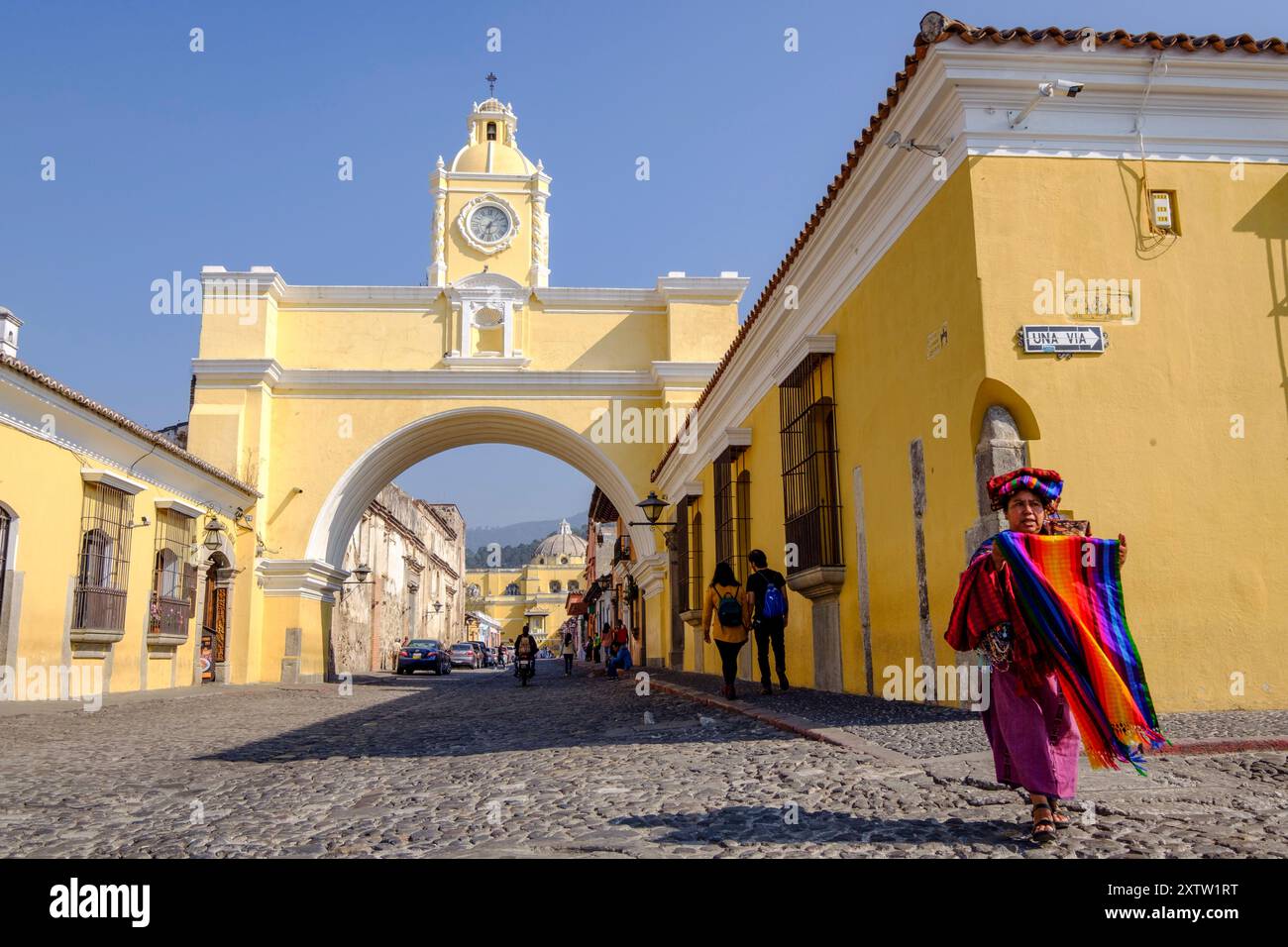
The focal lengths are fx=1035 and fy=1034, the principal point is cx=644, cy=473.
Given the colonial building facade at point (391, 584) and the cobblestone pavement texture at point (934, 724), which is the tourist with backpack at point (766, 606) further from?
the colonial building facade at point (391, 584)

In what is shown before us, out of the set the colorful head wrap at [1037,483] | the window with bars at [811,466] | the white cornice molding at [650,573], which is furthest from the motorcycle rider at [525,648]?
the colorful head wrap at [1037,483]

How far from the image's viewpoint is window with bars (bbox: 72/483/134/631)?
46.4 ft

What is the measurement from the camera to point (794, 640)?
11531 mm

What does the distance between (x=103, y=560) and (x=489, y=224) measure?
42.8 ft

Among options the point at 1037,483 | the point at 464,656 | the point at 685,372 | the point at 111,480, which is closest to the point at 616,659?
the point at 685,372

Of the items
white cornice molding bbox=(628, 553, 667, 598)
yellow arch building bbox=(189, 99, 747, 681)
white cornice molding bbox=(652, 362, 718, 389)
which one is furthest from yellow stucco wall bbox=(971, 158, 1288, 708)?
yellow arch building bbox=(189, 99, 747, 681)

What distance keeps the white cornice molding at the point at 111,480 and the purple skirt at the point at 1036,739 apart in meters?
13.9

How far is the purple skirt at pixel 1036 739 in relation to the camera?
3.39m

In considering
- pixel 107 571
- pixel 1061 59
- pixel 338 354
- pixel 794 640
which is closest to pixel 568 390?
pixel 338 354

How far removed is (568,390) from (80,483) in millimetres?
11014

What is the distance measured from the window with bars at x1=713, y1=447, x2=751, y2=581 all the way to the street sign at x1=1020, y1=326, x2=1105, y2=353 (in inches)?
297

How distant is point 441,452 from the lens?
1017 inches

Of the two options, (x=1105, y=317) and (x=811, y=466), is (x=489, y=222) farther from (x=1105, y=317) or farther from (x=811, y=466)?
(x=1105, y=317)

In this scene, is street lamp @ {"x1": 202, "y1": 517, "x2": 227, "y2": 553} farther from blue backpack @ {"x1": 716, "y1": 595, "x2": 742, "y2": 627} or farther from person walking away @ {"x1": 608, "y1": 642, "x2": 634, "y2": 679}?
blue backpack @ {"x1": 716, "y1": 595, "x2": 742, "y2": 627}
